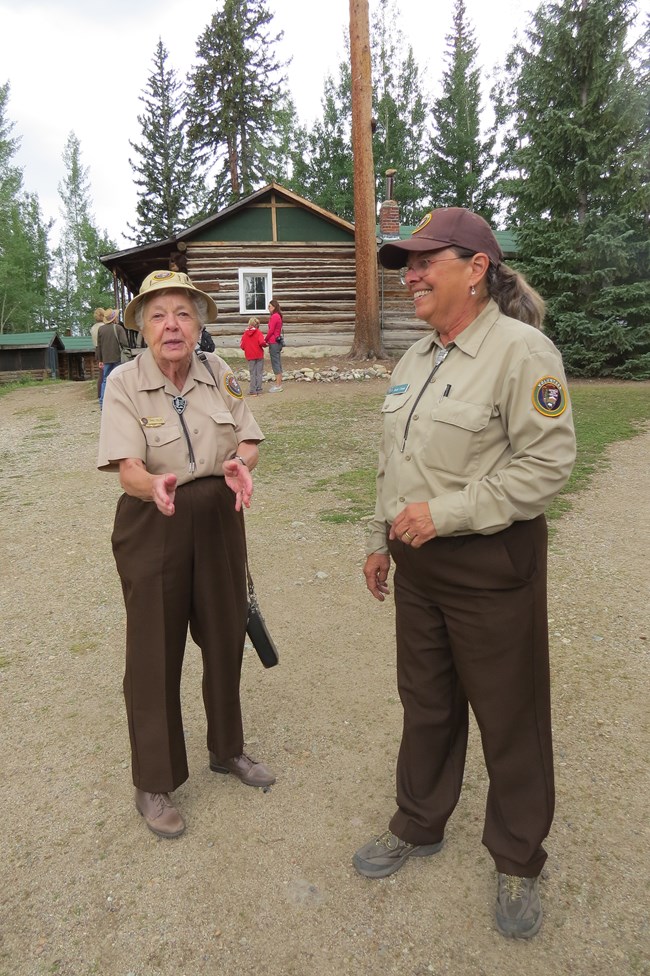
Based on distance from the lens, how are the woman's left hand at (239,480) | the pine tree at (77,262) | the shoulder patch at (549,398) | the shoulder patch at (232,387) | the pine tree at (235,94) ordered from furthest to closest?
the pine tree at (77,262)
the pine tree at (235,94)
the shoulder patch at (232,387)
the woman's left hand at (239,480)
the shoulder patch at (549,398)

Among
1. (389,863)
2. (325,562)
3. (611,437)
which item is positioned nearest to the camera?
(389,863)

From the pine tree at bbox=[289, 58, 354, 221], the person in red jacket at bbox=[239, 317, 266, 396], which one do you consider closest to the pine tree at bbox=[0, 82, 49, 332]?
the pine tree at bbox=[289, 58, 354, 221]

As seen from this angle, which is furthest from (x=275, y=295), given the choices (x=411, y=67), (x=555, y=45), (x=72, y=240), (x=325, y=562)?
(x=72, y=240)

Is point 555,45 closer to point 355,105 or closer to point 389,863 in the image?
point 355,105

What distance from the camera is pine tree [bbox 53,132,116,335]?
185ft

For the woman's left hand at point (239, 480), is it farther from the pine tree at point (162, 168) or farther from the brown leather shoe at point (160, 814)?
the pine tree at point (162, 168)

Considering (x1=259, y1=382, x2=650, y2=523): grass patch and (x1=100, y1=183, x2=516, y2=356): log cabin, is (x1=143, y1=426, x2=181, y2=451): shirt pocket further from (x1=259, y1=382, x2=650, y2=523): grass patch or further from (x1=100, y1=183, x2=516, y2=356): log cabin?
(x1=100, y1=183, x2=516, y2=356): log cabin

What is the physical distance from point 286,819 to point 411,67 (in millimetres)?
47342

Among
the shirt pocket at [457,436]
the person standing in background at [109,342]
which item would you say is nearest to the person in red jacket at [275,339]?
the person standing in background at [109,342]

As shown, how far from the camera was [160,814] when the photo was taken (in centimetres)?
270

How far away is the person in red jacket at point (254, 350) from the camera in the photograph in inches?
542

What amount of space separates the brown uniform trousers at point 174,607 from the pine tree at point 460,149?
41898 millimetres

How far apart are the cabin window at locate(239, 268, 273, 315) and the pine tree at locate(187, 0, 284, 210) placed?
17.4 metres

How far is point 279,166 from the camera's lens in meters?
37.9
